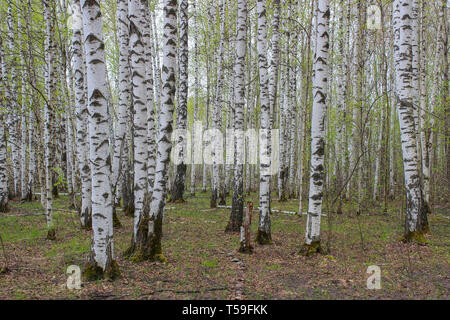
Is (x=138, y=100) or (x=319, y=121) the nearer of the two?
(x=138, y=100)

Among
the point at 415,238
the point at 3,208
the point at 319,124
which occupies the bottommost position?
the point at 415,238

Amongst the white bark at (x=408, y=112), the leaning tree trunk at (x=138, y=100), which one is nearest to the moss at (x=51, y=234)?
the leaning tree trunk at (x=138, y=100)

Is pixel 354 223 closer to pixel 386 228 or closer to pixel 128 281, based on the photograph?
pixel 386 228

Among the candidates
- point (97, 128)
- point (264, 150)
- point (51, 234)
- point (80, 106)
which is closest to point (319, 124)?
point (264, 150)

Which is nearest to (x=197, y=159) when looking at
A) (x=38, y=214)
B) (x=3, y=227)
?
(x=38, y=214)

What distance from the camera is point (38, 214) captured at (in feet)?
38.5

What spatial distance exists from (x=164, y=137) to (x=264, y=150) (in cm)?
311

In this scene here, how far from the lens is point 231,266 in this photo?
6480mm

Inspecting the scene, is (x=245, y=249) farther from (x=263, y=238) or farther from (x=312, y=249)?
(x=312, y=249)

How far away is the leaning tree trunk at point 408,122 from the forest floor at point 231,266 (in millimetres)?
661

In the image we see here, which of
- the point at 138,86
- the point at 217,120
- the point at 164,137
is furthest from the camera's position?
the point at 217,120

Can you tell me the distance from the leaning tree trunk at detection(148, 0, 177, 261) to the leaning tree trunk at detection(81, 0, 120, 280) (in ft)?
4.06

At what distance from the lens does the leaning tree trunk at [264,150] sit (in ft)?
26.3

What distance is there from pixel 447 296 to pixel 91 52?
670 cm
